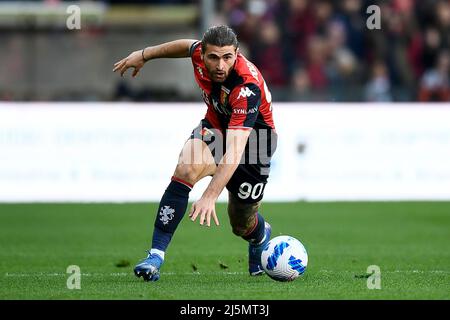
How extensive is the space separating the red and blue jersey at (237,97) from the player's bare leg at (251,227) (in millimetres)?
669

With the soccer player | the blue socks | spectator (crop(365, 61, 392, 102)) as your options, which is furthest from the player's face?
spectator (crop(365, 61, 392, 102))

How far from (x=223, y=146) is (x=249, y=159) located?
0.25 metres

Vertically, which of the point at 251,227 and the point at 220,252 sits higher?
the point at 251,227

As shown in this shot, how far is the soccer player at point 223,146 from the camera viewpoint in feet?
27.6

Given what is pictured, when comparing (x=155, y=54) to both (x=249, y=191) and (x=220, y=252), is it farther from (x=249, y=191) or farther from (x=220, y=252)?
(x=220, y=252)

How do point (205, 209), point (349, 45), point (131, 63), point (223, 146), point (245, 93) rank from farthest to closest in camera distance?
point (349, 45), point (131, 63), point (223, 146), point (245, 93), point (205, 209)

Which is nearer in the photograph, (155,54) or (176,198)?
(176,198)

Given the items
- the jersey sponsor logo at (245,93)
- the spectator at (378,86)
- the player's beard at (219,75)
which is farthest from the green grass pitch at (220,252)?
the spectator at (378,86)

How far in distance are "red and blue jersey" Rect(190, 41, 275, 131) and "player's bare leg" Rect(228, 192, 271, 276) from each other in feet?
2.20

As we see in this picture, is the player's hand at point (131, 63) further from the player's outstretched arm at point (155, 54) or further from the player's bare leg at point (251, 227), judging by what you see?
the player's bare leg at point (251, 227)

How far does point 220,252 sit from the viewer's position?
Result: 11.6m

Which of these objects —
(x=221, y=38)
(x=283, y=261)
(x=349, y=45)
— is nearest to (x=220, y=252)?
(x=283, y=261)
